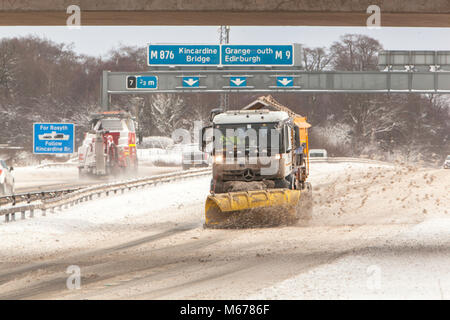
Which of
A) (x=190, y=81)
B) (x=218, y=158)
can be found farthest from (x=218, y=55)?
(x=218, y=158)

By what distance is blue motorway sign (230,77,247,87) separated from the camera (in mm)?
39438

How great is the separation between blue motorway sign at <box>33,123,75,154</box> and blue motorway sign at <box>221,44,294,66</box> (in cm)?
1846

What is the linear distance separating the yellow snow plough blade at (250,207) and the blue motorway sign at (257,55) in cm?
1992

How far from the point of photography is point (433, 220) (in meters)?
17.5

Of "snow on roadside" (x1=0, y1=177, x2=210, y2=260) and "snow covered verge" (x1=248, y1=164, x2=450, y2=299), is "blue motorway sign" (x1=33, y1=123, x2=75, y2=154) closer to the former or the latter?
"snow on roadside" (x1=0, y1=177, x2=210, y2=260)

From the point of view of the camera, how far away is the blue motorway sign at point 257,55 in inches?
1428

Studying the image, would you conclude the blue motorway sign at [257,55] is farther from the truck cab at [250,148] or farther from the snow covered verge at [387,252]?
the truck cab at [250,148]

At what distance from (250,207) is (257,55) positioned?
2128 cm

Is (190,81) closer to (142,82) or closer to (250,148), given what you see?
(142,82)

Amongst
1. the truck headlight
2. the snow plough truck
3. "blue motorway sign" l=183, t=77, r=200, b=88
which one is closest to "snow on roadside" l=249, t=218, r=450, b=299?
the snow plough truck

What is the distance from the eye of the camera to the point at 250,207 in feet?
53.5

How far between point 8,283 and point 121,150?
2206 centimetres

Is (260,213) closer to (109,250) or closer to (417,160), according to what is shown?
(109,250)
